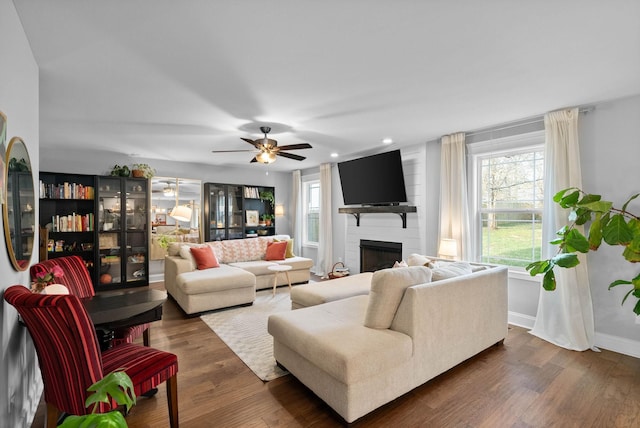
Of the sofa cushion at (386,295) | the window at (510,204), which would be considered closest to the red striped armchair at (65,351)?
the sofa cushion at (386,295)

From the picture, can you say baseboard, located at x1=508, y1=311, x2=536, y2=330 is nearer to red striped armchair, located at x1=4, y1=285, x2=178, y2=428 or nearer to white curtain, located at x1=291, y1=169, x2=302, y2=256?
red striped armchair, located at x1=4, y1=285, x2=178, y2=428

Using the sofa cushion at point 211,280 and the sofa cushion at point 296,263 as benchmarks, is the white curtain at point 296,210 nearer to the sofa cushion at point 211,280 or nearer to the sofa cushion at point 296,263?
the sofa cushion at point 296,263

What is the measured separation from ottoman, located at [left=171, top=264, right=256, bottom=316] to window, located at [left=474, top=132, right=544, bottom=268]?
322cm

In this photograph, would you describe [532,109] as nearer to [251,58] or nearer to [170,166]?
[251,58]

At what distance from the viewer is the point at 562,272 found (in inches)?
125

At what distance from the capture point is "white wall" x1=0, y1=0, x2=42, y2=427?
5.02 ft

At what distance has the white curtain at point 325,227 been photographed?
6.36 meters

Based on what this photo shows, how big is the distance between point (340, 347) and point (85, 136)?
15.1 ft

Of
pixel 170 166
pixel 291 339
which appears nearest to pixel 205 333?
pixel 291 339

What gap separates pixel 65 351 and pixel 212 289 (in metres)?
2.56

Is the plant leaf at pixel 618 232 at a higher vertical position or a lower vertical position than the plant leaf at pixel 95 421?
higher

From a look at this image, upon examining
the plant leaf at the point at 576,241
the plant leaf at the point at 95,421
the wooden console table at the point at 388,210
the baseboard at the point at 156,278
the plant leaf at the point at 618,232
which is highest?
the wooden console table at the point at 388,210

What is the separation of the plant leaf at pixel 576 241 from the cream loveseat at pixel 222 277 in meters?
→ 3.55

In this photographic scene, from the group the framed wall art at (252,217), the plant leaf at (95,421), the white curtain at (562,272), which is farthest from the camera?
the framed wall art at (252,217)
